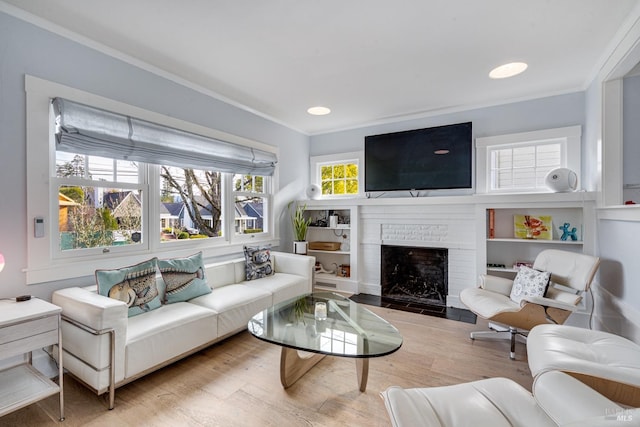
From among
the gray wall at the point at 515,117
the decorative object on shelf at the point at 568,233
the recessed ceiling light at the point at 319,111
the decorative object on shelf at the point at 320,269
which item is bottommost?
the decorative object on shelf at the point at 320,269

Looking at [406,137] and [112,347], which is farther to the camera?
[406,137]

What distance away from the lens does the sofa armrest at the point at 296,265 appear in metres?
3.54

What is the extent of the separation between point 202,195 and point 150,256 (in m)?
0.86

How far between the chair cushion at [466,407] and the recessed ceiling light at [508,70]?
2.58 m

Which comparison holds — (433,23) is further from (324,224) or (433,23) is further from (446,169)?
A: (324,224)

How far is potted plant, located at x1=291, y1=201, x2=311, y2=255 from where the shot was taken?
13.3 feet

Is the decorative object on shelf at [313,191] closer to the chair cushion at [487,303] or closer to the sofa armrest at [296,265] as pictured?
the sofa armrest at [296,265]

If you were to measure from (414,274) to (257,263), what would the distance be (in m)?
2.10

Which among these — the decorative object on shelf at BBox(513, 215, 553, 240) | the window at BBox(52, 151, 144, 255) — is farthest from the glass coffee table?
the decorative object on shelf at BBox(513, 215, 553, 240)

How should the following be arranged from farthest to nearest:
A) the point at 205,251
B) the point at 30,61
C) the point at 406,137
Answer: the point at 406,137
the point at 205,251
the point at 30,61

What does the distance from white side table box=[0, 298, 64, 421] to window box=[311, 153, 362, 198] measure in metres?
3.51

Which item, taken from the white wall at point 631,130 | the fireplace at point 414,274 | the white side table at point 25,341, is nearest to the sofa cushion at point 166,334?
the white side table at point 25,341

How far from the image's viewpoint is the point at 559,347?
62.0 inches

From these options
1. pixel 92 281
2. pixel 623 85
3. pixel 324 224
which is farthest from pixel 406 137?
pixel 92 281
